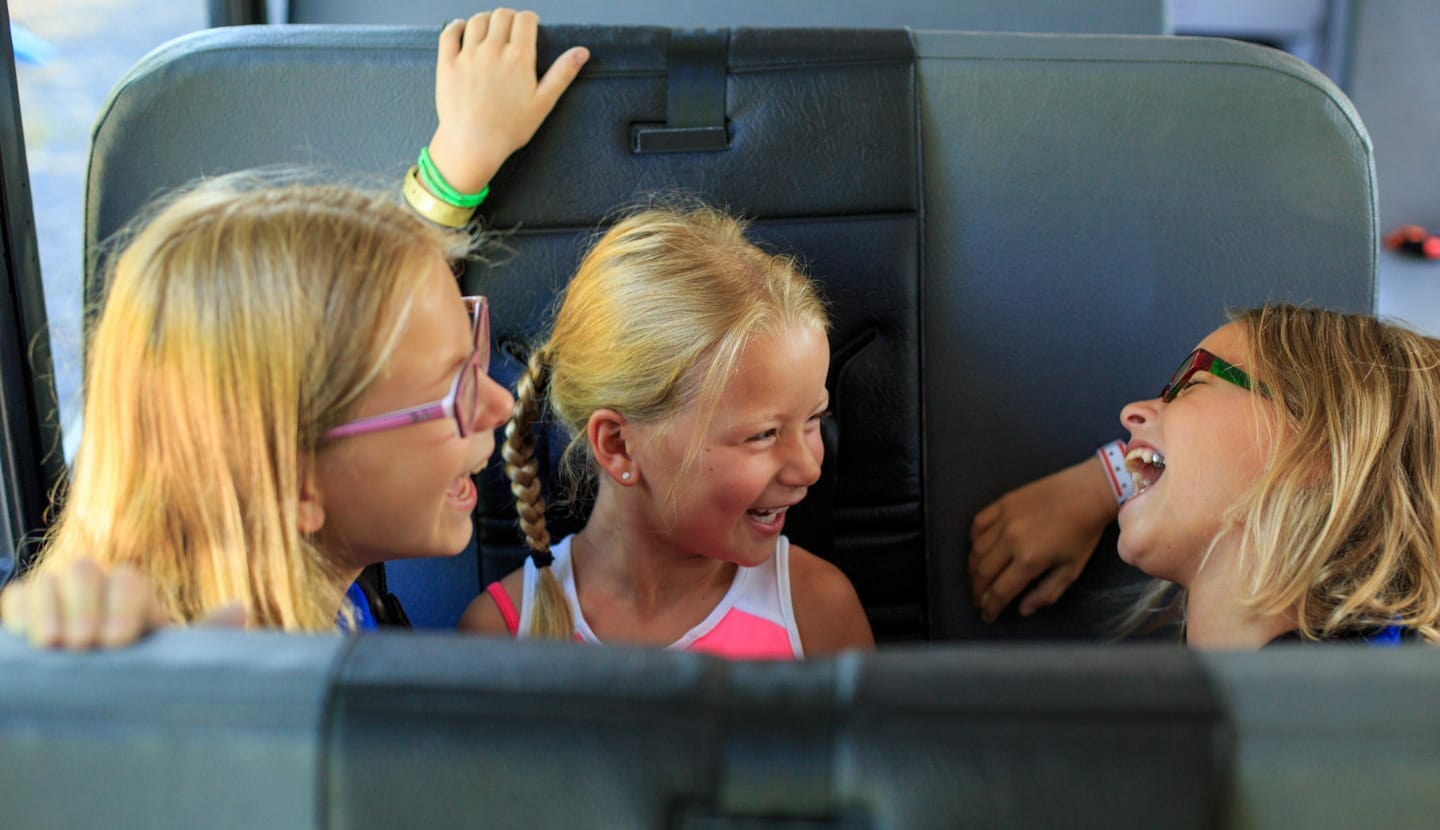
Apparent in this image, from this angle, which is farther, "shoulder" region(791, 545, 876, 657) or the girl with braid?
"shoulder" region(791, 545, 876, 657)

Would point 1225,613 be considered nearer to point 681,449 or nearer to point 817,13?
point 681,449

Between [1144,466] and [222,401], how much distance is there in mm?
956

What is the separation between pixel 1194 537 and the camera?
1222mm

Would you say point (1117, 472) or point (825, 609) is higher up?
point (1117, 472)

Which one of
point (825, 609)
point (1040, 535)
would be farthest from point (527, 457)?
point (1040, 535)

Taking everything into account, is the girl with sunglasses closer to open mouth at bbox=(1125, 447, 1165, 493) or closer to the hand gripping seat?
open mouth at bbox=(1125, 447, 1165, 493)

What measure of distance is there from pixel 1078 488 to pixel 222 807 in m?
1.08

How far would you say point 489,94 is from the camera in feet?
4.40

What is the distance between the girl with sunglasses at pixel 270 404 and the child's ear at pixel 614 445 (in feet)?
0.81

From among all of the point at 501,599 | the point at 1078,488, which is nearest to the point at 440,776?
the point at 501,599

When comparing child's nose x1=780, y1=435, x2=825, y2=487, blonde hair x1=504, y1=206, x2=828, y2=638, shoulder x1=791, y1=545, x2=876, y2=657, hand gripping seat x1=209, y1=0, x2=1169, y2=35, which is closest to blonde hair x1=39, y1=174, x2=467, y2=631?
blonde hair x1=504, y1=206, x2=828, y2=638

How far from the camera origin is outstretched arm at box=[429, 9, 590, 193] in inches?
52.2

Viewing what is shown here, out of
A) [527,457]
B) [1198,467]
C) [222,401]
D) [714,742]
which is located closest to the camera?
[714,742]

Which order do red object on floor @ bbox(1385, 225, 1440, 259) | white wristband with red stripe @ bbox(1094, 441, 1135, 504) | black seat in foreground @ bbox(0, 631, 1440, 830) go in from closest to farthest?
1. black seat in foreground @ bbox(0, 631, 1440, 830)
2. white wristband with red stripe @ bbox(1094, 441, 1135, 504)
3. red object on floor @ bbox(1385, 225, 1440, 259)
